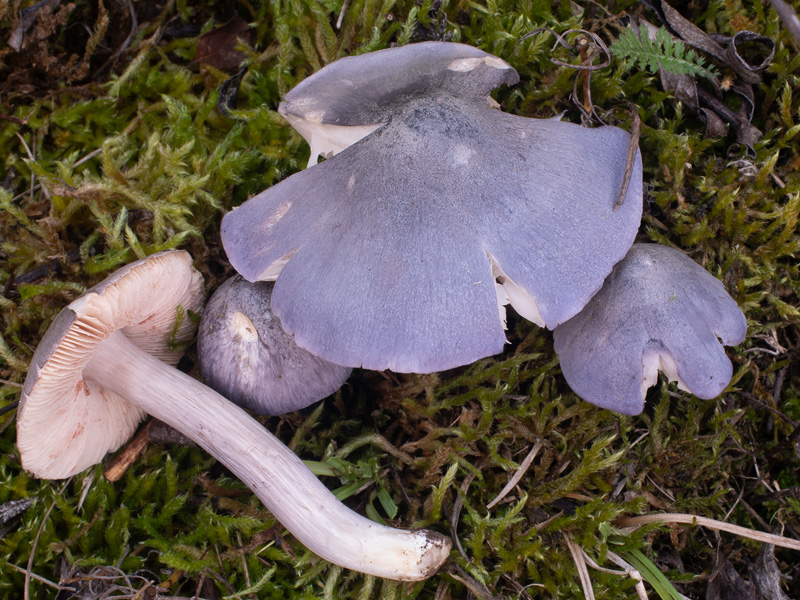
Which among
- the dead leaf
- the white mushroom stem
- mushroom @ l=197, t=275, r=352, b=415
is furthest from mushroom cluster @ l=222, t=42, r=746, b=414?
the dead leaf

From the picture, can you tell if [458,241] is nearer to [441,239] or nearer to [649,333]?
[441,239]

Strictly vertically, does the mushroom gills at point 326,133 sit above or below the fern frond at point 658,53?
below

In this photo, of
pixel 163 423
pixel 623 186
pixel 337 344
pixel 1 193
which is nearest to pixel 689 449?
pixel 623 186

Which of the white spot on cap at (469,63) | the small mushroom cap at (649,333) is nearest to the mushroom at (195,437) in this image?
the small mushroom cap at (649,333)

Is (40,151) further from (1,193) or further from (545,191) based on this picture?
(545,191)

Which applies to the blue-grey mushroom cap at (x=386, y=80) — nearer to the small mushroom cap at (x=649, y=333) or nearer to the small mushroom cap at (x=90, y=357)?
the small mushroom cap at (x=90, y=357)

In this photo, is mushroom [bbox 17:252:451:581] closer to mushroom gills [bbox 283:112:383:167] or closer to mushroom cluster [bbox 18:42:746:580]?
mushroom cluster [bbox 18:42:746:580]

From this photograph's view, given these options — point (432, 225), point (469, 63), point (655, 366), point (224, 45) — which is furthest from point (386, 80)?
point (655, 366)
